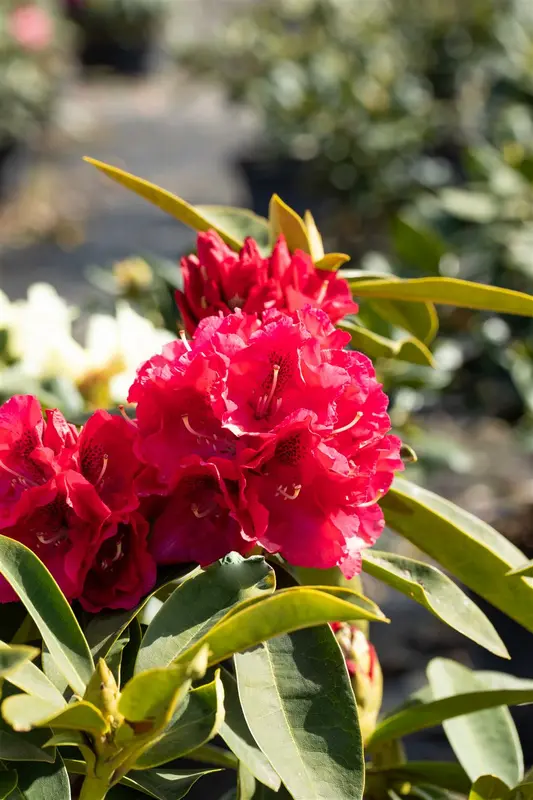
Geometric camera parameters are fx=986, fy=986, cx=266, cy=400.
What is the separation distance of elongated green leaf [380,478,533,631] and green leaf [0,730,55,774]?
31cm

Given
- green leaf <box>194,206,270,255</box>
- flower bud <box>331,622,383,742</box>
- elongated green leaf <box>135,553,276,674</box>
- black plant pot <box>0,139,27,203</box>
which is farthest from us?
black plant pot <box>0,139,27,203</box>

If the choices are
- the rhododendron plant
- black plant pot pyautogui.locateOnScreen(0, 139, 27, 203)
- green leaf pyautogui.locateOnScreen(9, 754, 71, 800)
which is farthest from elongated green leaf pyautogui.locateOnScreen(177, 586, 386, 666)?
black plant pot pyautogui.locateOnScreen(0, 139, 27, 203)

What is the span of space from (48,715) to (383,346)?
16.6 inches

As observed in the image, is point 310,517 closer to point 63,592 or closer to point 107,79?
point 63,592

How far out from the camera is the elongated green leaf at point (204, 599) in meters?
0.54

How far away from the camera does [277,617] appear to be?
1.55 ft

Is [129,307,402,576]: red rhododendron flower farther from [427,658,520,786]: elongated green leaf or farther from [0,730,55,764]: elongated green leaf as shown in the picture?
[427,658,520,786]: elongated green leaf

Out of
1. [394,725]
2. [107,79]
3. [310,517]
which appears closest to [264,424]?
[310,517]

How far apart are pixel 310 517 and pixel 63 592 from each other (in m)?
0.15

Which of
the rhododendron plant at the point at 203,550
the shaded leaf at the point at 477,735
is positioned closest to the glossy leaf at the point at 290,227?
the rhododendron plant at the point at 203,550

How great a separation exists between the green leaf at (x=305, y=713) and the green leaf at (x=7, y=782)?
125mm

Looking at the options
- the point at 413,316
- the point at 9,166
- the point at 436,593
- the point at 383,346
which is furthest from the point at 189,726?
the point at 9,166

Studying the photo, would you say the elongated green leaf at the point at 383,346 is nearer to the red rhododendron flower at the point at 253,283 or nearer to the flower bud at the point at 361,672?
the red rhododendron flower at the point at 253,283

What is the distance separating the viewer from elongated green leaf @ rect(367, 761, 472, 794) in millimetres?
803
